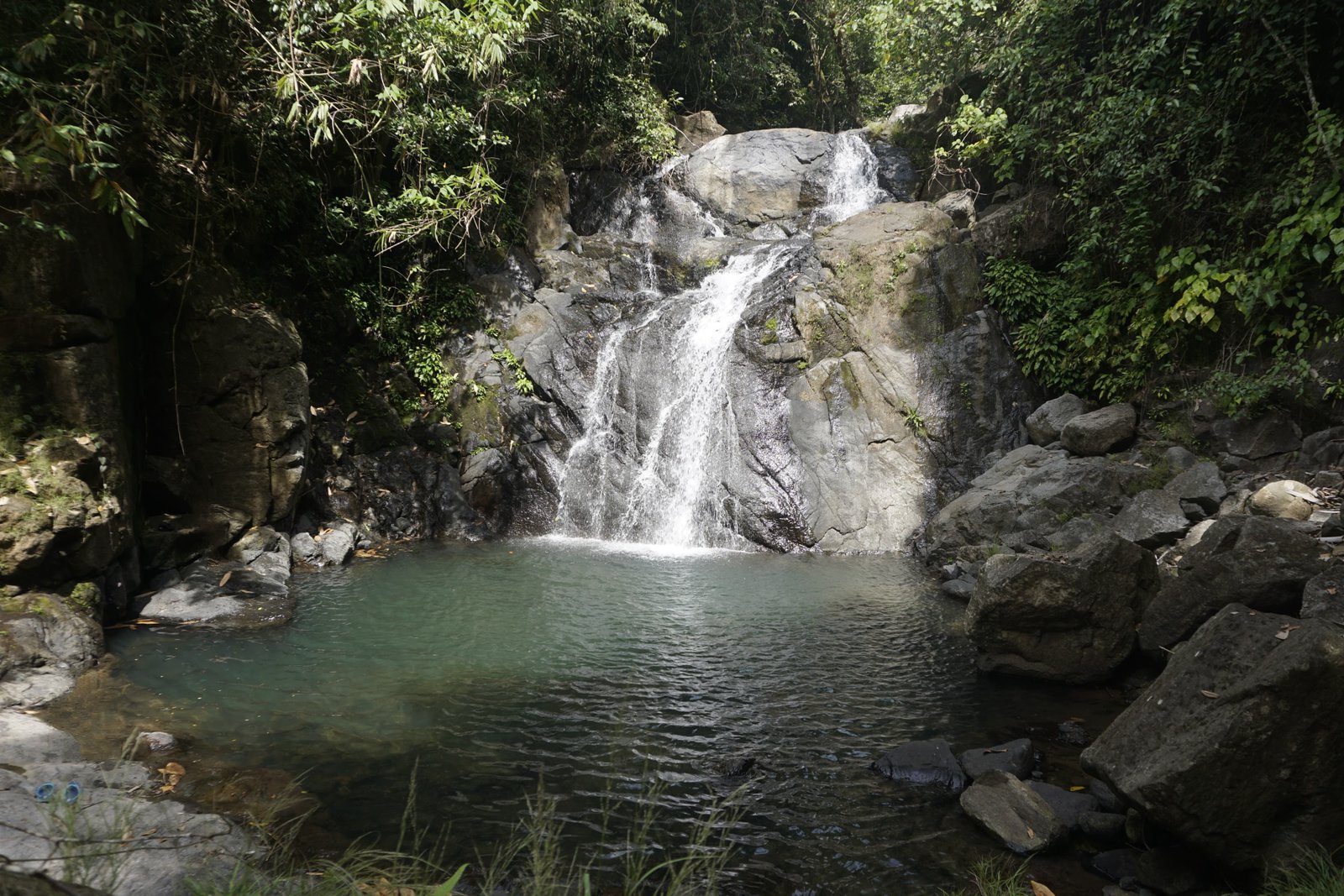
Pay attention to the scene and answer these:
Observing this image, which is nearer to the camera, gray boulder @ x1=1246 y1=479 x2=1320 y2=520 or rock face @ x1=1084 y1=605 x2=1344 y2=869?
rock face @ x1=1084 y1=605 x2=1344 y2=869

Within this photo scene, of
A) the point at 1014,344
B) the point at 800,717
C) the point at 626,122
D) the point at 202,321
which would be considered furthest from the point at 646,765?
the point at 626,122

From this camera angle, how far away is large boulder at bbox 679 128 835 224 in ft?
59.9

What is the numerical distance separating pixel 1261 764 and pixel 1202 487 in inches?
216

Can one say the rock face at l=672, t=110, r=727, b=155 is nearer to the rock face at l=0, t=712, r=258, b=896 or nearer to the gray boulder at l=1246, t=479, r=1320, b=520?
the gray boulder at l=1246, t=479, r=1320, b=520

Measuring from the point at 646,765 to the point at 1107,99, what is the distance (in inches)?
411

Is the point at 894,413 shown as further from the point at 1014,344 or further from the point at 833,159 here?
the point at 833,159

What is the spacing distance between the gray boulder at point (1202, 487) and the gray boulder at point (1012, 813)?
511 cm

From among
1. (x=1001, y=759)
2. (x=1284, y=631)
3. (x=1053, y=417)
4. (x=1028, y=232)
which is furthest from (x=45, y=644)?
(x=1028, y=232)

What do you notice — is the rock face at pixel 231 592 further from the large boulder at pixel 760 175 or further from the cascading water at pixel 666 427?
the large boulder at pixel 760 175

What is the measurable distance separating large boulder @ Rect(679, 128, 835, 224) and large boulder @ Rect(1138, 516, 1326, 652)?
13916 millimetres

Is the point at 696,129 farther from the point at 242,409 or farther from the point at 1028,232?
the point at 242,409

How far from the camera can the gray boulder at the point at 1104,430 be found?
9867mm

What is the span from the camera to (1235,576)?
529 centimetres

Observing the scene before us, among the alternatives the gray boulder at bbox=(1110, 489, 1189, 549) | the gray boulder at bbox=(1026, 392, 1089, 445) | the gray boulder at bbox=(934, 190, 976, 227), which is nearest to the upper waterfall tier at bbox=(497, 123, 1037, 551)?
the gray boulder at bbox=(934, 190, 976, 227)
